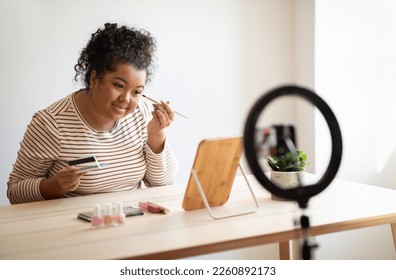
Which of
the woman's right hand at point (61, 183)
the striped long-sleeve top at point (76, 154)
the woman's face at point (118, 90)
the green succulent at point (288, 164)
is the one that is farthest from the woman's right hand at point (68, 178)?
the green succulent at point (288, 164)

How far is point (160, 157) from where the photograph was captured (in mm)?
1950

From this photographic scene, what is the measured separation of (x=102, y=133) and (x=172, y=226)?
65cm

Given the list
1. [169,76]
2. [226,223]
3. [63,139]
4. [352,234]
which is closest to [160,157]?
[63,139]

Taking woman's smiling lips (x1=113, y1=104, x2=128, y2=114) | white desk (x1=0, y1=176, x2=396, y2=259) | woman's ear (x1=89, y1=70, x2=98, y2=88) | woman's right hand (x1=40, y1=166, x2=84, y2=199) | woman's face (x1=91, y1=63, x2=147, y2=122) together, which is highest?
woman's ear (x1=89, y1=70, x2=98, y2=88)

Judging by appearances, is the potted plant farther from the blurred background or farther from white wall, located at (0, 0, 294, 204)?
the blurred background

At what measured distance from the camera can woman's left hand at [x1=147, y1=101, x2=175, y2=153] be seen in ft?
6.21

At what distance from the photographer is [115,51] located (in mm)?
1828

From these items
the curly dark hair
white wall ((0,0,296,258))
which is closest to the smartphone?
the curly dark hair

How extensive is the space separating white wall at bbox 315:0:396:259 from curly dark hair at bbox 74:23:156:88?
1094mm

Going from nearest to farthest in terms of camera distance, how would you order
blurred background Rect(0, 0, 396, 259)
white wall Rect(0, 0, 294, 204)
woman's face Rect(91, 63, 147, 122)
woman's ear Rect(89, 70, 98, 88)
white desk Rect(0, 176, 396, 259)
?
white desk Rect(0, 176, 396, 259)
woman's face Rect(91, 63, 147, 122)
woman's ear Rect(89, 70, 98, 88)
white wall Rect(0, 0, 294, 204)
blurred background Rect(0, 0, 396, 259)

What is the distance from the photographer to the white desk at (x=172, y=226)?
3.98 ft

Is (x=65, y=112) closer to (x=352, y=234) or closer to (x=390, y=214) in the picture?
(x=390, y=214)

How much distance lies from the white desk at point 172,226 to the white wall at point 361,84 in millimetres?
1069
